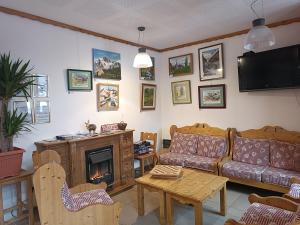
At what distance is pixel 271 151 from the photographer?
3.43 meters

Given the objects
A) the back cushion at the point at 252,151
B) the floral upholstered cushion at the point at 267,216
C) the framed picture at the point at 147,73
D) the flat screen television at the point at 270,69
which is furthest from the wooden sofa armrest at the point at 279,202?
the framed picture at the point at 147,73

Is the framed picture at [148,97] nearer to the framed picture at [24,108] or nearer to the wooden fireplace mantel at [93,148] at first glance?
the wooden fireplace mantel at [93,148]

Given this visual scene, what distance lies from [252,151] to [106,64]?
2.89 meters

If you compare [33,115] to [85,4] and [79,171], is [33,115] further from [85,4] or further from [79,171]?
[85,4]

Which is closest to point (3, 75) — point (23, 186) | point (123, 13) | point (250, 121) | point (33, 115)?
point (33, 115)

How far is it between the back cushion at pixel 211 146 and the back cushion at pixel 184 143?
0.39 ft

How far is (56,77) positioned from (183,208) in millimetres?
2590

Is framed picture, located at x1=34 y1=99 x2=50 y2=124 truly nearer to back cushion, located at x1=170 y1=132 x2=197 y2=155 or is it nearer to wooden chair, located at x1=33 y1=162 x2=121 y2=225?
wooden chair, located at x1=33 y1=162 x2=121 y2=225

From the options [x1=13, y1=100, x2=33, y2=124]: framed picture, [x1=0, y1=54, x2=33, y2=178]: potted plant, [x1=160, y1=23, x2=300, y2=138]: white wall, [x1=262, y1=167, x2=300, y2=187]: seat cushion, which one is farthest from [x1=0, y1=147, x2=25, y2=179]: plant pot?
[x1=160, y1=23, x2=300, y2=138]: white wall

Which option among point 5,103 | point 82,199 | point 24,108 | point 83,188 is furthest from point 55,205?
point 24,108

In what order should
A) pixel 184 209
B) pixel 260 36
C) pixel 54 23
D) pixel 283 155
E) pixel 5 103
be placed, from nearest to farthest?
pixel 260 36, pixel 5 103, pixel 184 209, pixel 54 23, pixel 283 155

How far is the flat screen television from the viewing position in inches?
127

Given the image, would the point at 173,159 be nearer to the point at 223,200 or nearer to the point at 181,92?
the point at 223,200

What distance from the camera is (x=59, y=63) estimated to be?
3258 millimetres
